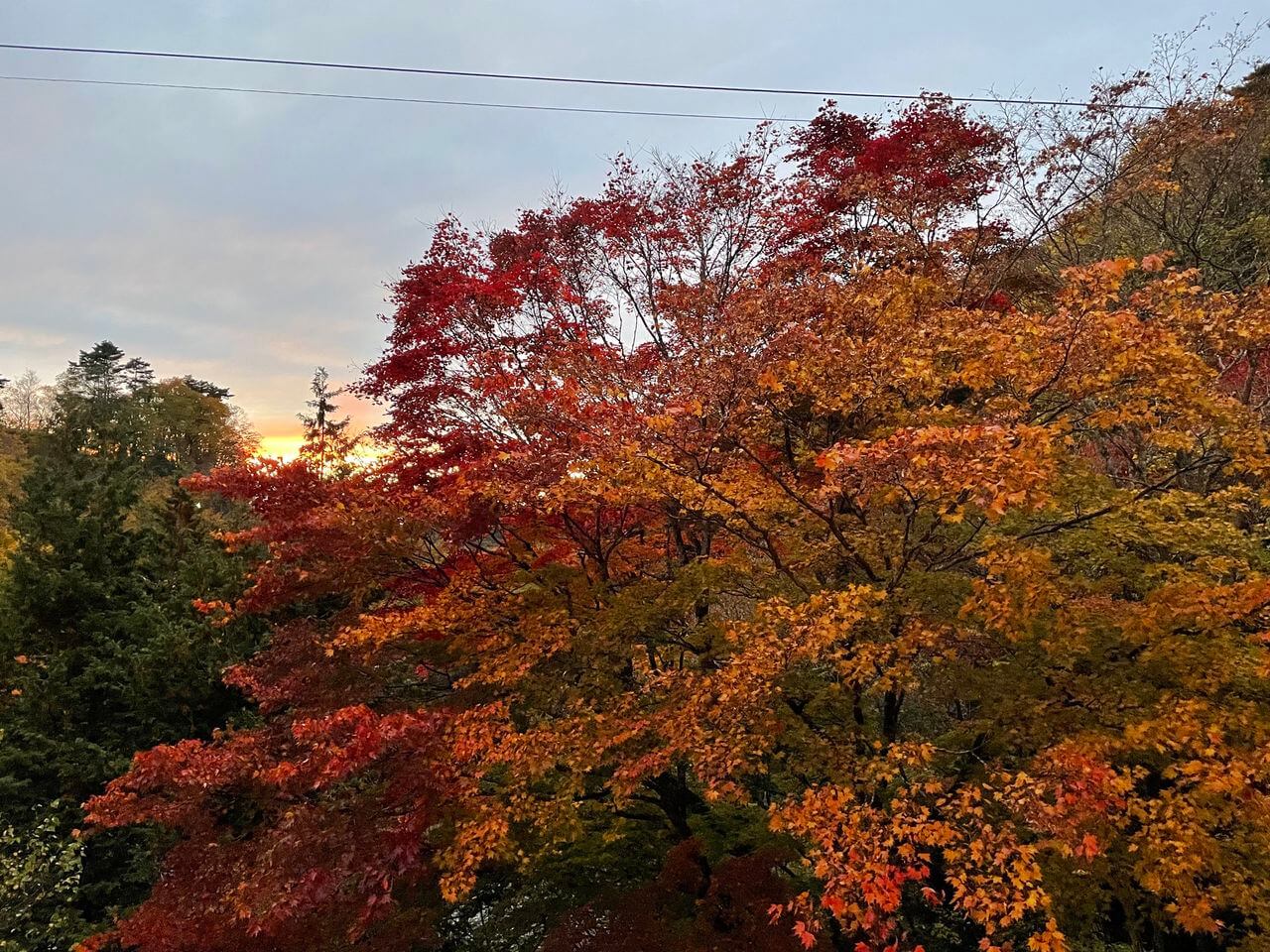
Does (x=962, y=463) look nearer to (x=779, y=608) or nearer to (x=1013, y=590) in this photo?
(x=1013, y=590)

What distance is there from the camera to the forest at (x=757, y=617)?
5055 mm

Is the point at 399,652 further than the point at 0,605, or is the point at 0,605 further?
the point at 0,605

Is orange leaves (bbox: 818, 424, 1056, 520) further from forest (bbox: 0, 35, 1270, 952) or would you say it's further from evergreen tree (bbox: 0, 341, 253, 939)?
evergreen tree (bbox: 0, 341, 253, 939)

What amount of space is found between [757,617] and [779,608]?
981mm

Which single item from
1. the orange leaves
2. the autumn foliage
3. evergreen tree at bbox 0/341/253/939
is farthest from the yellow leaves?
evergreen tree at bbox 0/341/253/939

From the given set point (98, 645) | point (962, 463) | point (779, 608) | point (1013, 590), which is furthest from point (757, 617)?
point (98, 645)

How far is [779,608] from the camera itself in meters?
5.36

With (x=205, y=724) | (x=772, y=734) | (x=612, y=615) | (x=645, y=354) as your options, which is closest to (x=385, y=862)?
(x=612, y=615)

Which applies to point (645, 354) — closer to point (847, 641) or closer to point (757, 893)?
point (847, 641)

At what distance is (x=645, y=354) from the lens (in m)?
9.52

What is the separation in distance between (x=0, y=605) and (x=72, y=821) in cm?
463

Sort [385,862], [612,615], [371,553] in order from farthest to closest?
[371,553] < [612,615] < [385,862]

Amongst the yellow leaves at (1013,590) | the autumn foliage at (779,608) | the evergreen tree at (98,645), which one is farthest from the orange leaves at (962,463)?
the evergreen tree at (98,645)

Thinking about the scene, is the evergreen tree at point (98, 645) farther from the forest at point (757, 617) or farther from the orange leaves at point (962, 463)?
the orange leaves at point (962, 463)
